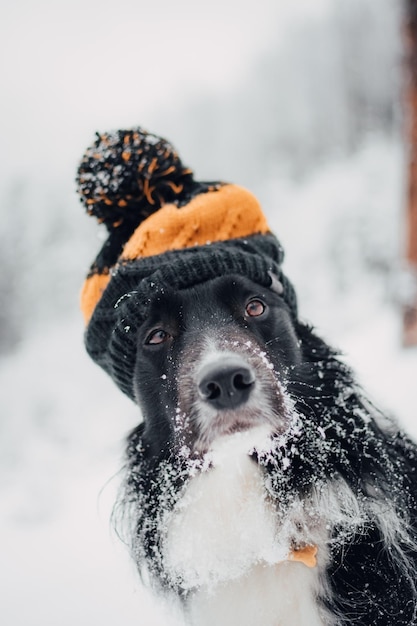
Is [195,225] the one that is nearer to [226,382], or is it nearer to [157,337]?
[157,337]

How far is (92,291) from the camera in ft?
6.43

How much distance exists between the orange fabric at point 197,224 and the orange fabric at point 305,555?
1101 mm

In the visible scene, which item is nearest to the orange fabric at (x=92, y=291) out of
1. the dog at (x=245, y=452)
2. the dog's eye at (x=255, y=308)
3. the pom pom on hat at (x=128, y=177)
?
the dog at (x=245, y=452)

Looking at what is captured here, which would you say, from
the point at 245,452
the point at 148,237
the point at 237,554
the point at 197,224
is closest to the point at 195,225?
the point at 197,224

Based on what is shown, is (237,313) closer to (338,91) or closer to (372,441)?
(372,441)

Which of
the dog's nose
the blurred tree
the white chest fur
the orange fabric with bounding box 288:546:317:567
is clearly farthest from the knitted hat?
the blurred tree

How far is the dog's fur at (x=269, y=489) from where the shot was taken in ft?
5.20

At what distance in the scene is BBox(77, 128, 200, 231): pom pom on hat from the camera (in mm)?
1903

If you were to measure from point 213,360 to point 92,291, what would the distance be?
759 mm

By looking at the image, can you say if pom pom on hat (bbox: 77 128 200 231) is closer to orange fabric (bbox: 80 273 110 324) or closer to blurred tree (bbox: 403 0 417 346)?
orange fabric (bbox: 80 273 110 324)

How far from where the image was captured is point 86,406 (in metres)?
6.86

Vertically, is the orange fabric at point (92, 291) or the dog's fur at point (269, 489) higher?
the orange fabric at point (92, 291)

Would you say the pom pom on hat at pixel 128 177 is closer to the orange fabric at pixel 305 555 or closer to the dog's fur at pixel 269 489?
the dog's fur at pixel 269 489

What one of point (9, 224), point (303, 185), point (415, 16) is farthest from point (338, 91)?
point (9, 224)
